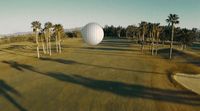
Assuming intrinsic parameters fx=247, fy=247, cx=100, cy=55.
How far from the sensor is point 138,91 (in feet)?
138

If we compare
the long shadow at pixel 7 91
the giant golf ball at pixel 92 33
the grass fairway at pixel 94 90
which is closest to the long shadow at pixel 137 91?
the grass fairway at pixel 94 90

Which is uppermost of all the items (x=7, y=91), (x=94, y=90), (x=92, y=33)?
(x=92, y=33)

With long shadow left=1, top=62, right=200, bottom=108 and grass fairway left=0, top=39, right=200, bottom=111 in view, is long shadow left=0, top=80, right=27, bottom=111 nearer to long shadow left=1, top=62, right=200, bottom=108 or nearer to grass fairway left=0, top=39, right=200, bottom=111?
grass fairway left=0, top=39, right=200, bottom=111

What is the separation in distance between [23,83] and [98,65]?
24.4 m

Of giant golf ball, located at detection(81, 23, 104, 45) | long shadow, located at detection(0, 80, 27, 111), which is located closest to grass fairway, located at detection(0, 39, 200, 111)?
long shadow, located at detection(0, 80, 27, 111)

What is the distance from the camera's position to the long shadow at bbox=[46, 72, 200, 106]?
3728cm

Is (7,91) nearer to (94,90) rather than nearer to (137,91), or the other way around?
(94,90)

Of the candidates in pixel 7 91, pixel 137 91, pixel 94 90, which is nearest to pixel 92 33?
pixel 94 90

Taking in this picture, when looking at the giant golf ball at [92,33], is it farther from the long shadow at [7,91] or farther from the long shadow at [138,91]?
the long shadow at [7,91]

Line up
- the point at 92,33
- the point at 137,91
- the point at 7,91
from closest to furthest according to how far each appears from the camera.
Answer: the point at 137,91 < the point at 7,91 < the point at 92,33

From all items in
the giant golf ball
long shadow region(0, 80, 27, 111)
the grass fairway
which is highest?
the giant golf ball

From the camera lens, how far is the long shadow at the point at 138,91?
122ft

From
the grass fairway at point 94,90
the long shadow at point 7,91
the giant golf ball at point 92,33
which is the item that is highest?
the giant golf ball at point 92,33

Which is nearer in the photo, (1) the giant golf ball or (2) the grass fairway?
(2) the grass fairway
